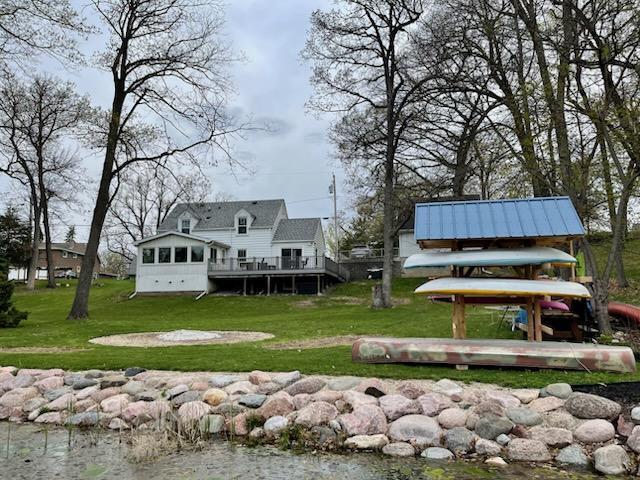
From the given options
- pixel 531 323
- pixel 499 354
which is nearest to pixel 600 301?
pixel 531 323

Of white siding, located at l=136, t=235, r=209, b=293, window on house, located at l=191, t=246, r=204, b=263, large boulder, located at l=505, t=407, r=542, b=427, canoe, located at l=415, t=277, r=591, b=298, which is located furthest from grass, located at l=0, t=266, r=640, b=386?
window on house, located at l=191, t=246, r=204, b=263

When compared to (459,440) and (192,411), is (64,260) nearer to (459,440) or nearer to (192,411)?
(192,411)

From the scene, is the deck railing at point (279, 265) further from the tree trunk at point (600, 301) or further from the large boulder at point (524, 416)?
the large boulder at point (524, 416)

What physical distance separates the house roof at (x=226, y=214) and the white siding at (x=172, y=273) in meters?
4.45

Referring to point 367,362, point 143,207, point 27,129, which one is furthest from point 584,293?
point 143,207

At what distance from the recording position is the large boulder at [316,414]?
5.59 metres

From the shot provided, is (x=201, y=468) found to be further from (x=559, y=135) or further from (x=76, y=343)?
(x=559, y=135)

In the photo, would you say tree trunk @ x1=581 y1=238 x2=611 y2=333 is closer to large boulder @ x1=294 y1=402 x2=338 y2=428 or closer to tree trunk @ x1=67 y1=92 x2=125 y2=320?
large boulder @ x1=294 y1=402 x2=338 y2=428

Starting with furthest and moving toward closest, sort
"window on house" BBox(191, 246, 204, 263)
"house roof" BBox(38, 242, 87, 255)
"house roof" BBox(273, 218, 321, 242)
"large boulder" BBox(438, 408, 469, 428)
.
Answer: "house roof" BBox(38, 242, 87, 255) → "house roof" BBox(273, 218, 321, 242) → "window on house" BBox(191, 246, 204, 263) → "large boulder" BBox(438, 408, 469, 428)

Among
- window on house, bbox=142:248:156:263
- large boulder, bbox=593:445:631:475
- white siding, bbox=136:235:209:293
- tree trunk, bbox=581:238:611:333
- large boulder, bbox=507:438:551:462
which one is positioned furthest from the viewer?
window on house, bbox=142:248:156:263

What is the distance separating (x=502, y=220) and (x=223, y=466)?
17.8 feet

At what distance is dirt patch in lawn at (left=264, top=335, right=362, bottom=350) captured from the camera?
32.4ft

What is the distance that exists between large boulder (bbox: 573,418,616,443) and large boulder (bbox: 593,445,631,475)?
223 millimetres

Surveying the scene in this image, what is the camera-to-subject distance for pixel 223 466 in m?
4.77
